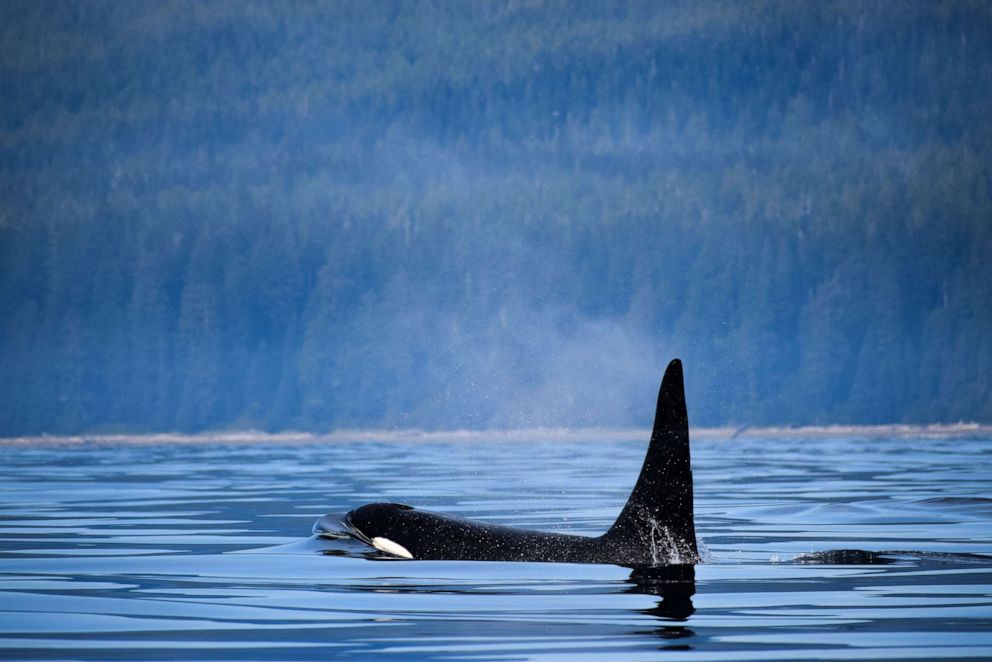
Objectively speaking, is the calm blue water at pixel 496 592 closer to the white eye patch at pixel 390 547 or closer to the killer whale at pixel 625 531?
the killer whale at pixel 625 531

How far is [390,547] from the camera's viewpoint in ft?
47.4

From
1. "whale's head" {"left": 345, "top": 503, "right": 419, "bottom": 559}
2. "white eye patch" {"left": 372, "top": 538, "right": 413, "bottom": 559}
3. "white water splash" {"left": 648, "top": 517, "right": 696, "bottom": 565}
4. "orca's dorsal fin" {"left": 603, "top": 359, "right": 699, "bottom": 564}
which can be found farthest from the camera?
"whale's head" {"left": 345, "top": 503, "right": 419, "bottom": 559}

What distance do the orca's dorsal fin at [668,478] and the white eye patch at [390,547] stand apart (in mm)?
2557

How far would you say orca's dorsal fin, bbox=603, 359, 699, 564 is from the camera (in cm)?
1261

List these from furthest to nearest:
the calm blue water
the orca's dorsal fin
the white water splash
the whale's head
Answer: the whale's head, the white water splash, the orca's dorsal fin, the calm blue water

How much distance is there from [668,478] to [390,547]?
3.28m

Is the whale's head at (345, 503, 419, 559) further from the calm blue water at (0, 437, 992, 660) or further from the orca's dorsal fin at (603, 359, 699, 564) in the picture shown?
the orca's dorsal fin at (603, 359, 699, 564)

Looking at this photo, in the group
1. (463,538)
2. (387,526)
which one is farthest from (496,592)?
(387,526)

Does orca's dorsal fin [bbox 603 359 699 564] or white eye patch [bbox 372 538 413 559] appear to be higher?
orca's dorsal fin [bbox 603 359 699 564]

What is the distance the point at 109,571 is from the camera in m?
13.7

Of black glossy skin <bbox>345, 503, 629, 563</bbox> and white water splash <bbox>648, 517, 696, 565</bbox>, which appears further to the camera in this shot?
black glossy skin <bbox>345, 503, 629, 563</bbox>

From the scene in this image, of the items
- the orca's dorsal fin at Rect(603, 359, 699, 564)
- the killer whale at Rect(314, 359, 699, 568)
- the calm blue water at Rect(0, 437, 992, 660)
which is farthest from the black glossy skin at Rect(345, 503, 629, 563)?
the orca's dorsal fin at Rect(603, 359, 699, 564)

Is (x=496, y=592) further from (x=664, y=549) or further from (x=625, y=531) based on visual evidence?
(x=664, y=549)

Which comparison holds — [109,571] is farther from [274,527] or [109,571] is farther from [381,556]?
[274,527]
